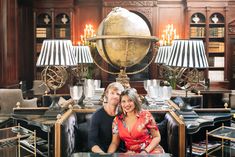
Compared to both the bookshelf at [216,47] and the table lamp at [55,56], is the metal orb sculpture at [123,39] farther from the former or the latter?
the bookshelf at [216,47]

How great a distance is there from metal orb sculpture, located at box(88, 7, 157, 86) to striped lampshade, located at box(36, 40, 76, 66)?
32cm

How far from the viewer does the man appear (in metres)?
3.14

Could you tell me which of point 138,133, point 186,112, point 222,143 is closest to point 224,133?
point 222,143

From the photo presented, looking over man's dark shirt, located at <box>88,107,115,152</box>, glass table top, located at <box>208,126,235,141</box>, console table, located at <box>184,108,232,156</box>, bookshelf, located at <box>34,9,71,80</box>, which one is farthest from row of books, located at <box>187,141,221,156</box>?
bookshelf, located at <box>34,9,71,80</box>

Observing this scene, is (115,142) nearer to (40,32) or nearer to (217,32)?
(40,32)

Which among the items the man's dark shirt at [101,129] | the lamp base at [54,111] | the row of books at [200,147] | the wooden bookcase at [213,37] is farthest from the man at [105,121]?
the wooden bookcase at [213,37]

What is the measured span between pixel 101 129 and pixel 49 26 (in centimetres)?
625

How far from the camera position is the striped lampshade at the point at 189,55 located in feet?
11.5

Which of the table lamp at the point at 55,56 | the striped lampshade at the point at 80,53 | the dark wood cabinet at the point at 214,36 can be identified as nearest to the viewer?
the table lamp at the point at 55,56

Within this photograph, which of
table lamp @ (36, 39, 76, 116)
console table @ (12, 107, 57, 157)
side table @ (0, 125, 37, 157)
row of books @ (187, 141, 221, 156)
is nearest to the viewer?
console table @ (12, 107, 57, 157)

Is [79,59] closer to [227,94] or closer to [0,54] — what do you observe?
[0,54]

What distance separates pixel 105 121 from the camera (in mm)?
3176

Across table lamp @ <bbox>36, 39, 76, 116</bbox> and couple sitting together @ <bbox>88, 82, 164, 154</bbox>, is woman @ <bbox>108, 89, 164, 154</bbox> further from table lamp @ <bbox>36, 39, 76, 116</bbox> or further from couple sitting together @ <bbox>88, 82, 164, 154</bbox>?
table lamp @ <bbox>36, 39, 76, 116</bbox>

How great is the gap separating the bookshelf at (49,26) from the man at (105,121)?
19.4 ft
